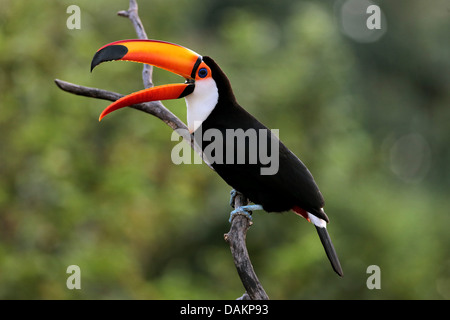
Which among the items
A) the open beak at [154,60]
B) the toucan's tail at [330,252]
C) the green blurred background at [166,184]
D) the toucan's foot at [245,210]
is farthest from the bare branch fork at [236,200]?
the green blurred background at [166,184]

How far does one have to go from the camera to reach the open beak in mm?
2648

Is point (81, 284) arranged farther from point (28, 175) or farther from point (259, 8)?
point (259, 8)

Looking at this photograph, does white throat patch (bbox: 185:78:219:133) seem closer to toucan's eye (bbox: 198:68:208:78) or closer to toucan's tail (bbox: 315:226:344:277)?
toucan's eye (bbox: 198:68:208:78)

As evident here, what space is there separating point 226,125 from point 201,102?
0.62 ft

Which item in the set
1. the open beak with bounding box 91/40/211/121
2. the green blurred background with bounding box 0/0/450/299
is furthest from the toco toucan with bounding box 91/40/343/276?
the green blurred background with bounding box 0/0/450/299

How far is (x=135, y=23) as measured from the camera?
3248mm

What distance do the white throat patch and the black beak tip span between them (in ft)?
1.48

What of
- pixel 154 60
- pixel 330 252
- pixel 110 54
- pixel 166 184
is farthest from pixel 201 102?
pixel 166 184

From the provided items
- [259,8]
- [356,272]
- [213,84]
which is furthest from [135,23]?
[259,8]

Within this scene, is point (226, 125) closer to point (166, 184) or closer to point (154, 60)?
point (154, 60)

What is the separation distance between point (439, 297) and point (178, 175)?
323cm

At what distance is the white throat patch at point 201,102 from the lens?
2956 millimetres

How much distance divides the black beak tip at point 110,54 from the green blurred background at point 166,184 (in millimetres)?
1931

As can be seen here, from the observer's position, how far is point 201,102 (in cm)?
297
